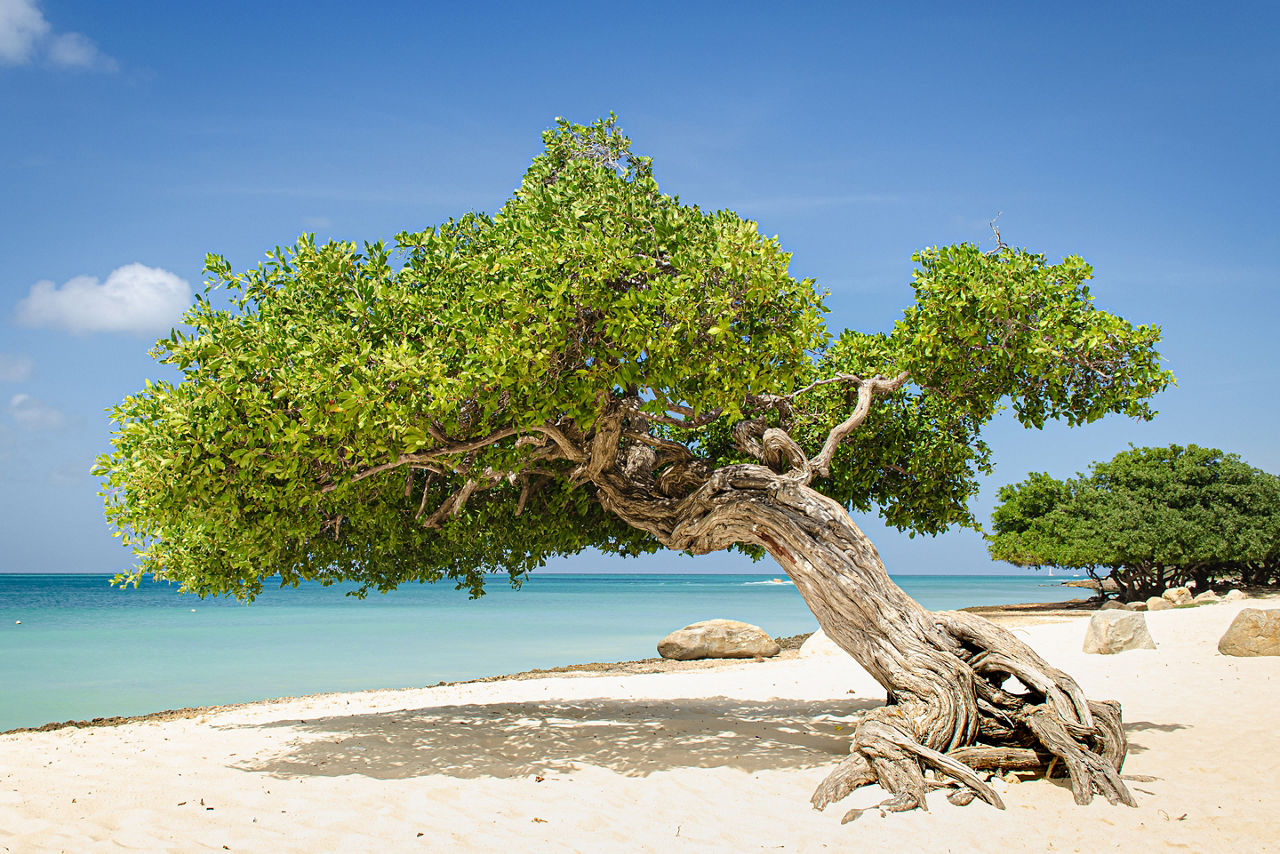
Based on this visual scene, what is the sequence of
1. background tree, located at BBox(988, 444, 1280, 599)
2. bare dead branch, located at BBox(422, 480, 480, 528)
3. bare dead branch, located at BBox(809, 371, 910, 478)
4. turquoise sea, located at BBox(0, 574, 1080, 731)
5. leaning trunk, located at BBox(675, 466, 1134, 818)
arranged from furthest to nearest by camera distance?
background tree, located at BBox(988, 444, 1280, 599) → turquoise sea, located at BBox(0, 574, 1080, 731) → bare dead branch, located at BBox(422, 480, 480, 528) → bare dead branch, located at BBox(809, 371, 910, 478) → leaning trunk, located at BBox(675, 466, 1134, 818)

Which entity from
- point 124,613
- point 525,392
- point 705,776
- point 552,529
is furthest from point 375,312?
point 124,613

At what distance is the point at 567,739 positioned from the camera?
10.2 m

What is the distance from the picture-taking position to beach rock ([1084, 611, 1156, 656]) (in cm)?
1681

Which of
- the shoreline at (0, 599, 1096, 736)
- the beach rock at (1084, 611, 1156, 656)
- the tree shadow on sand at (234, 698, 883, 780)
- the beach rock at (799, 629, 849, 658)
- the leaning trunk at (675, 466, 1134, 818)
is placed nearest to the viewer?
the leaning trunk at (675, 466, 1134, 818)

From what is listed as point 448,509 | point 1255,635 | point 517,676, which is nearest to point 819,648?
point 517,676

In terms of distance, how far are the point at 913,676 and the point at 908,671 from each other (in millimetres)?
71

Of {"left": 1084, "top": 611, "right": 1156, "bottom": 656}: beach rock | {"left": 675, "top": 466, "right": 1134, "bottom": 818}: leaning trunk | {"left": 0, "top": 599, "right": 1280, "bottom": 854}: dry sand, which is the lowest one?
{"left": 1084, "top": 611, "right": 1156, "bottom": 656}: beach rock

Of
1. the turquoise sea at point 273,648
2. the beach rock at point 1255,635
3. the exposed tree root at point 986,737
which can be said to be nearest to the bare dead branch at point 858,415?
the exposed tree root at point 986,737

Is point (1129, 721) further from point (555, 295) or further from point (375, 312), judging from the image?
point (375, 312)

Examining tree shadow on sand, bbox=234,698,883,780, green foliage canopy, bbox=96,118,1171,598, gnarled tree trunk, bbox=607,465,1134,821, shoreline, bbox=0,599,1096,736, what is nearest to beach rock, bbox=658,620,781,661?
shoreline, bbox=0,599,1096,736

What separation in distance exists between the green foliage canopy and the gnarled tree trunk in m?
1.07

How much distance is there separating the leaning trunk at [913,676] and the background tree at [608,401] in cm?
3

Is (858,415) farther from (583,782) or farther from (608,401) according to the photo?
(583,782)

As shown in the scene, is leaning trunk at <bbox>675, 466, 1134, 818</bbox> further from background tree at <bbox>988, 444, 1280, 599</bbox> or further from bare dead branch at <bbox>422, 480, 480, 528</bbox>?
background tree at <bbox>988, 444, 1280, 599</bbox>
